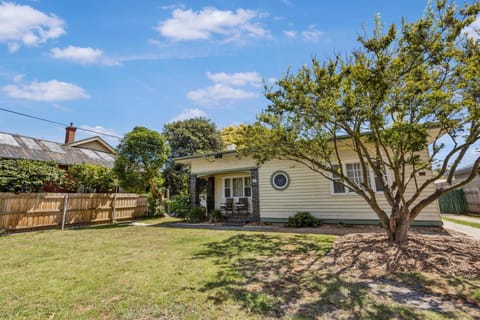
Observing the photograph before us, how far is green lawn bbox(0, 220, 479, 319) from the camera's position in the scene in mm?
2633

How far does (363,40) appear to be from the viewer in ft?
16.2

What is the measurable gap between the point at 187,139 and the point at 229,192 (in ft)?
42.6

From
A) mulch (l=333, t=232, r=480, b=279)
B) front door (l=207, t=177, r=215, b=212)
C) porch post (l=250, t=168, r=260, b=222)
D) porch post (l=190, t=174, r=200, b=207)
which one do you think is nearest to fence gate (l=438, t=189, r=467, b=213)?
mulch (l=333, t=232, r=480, b=279)

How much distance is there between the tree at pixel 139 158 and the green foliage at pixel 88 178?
1.22 metres

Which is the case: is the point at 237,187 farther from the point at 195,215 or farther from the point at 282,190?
the point at 282,190

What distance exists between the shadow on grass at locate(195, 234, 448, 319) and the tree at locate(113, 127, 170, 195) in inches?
366

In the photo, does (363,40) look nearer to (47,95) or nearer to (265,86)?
(265,86)

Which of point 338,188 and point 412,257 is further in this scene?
point 338,188

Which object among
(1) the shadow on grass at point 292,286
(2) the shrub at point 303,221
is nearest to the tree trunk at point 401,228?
A: (1) the shadow on grass at point 292,286

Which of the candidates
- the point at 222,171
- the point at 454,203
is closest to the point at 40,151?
the point at 222,171

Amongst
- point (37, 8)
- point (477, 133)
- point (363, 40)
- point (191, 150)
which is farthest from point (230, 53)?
point (191, 150)

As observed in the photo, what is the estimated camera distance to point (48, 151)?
15141 mm

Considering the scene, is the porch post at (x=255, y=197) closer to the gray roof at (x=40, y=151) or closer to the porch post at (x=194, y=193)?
the porch post at (x=194, y=193)

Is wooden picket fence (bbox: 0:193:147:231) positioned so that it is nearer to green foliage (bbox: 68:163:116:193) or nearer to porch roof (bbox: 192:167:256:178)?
green foliage (bbox: 68:163:116:193)
